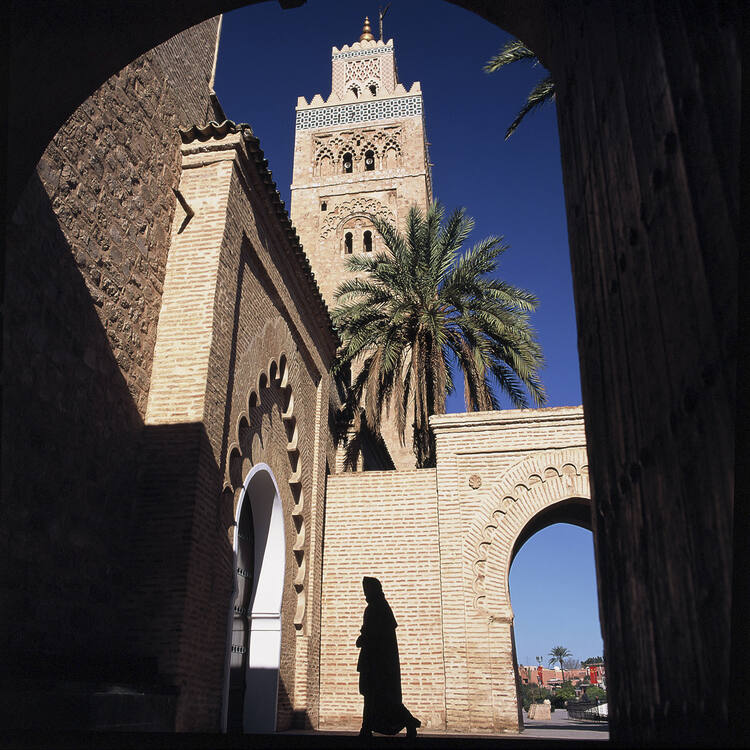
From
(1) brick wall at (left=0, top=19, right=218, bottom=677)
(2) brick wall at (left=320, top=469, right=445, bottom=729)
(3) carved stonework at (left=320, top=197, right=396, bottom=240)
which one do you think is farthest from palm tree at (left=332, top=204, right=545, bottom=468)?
(3) carved stonework at (left=320, top=197, right=396, bottom=240)

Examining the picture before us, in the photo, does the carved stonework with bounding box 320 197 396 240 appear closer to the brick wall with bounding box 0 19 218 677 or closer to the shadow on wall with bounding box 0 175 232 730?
the brick wall with bounding box 0 19 218 677

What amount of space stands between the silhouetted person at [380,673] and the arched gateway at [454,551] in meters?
4.42

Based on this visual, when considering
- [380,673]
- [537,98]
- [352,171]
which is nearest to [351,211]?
[352,171]

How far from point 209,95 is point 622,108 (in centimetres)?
874

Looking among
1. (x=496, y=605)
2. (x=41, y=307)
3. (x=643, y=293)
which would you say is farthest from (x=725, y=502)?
(x=496, y=605)

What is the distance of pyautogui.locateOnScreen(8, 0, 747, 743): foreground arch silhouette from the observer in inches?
52.2

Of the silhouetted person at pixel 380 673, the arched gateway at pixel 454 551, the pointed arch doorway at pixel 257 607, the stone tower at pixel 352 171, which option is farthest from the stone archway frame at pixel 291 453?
the stone tower at pixel 352 171

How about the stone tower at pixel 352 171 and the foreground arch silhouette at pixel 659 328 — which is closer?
the foreground arch silhouette at pixel 659 328

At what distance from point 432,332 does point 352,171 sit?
13147 mm

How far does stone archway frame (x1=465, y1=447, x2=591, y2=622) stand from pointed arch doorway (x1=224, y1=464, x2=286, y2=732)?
9.40ft

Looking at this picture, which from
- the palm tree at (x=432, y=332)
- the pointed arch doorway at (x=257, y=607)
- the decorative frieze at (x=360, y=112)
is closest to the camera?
the pointed arch doorway at (x=257, y=607)

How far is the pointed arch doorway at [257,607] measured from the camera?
8.67 m

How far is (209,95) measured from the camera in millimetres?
9555

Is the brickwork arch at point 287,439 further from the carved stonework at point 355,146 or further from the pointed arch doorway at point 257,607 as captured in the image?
the carved stonework at point 355,146
